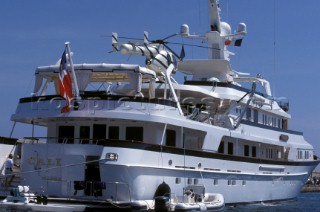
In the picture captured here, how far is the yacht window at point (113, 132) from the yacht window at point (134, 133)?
0.40 meters

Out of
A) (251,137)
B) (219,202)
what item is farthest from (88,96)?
(251,137)

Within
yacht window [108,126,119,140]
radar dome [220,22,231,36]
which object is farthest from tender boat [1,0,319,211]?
radar dome [220,22,231,36]

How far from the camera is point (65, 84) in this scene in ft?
75.9

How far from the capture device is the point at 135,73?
24078 mm

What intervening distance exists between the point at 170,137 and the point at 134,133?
5.94 feet

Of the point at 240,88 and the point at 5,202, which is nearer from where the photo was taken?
the point at 5,202

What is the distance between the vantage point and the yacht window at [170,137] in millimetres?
25691

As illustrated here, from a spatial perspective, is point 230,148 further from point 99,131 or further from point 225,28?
point 225,28

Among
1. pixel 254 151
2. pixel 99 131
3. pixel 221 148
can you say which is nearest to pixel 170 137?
pixel 99 131

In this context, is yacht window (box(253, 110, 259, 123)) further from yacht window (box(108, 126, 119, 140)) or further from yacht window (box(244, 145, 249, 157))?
yacht window (box(108, 126, 119, 140))

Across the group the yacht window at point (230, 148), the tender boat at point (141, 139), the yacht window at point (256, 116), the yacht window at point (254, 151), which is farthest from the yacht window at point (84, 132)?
the yacht window at point (256, 116)

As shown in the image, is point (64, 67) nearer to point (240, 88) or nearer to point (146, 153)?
point (146, 153)

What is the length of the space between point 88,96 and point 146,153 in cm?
313

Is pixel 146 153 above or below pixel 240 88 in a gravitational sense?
below
